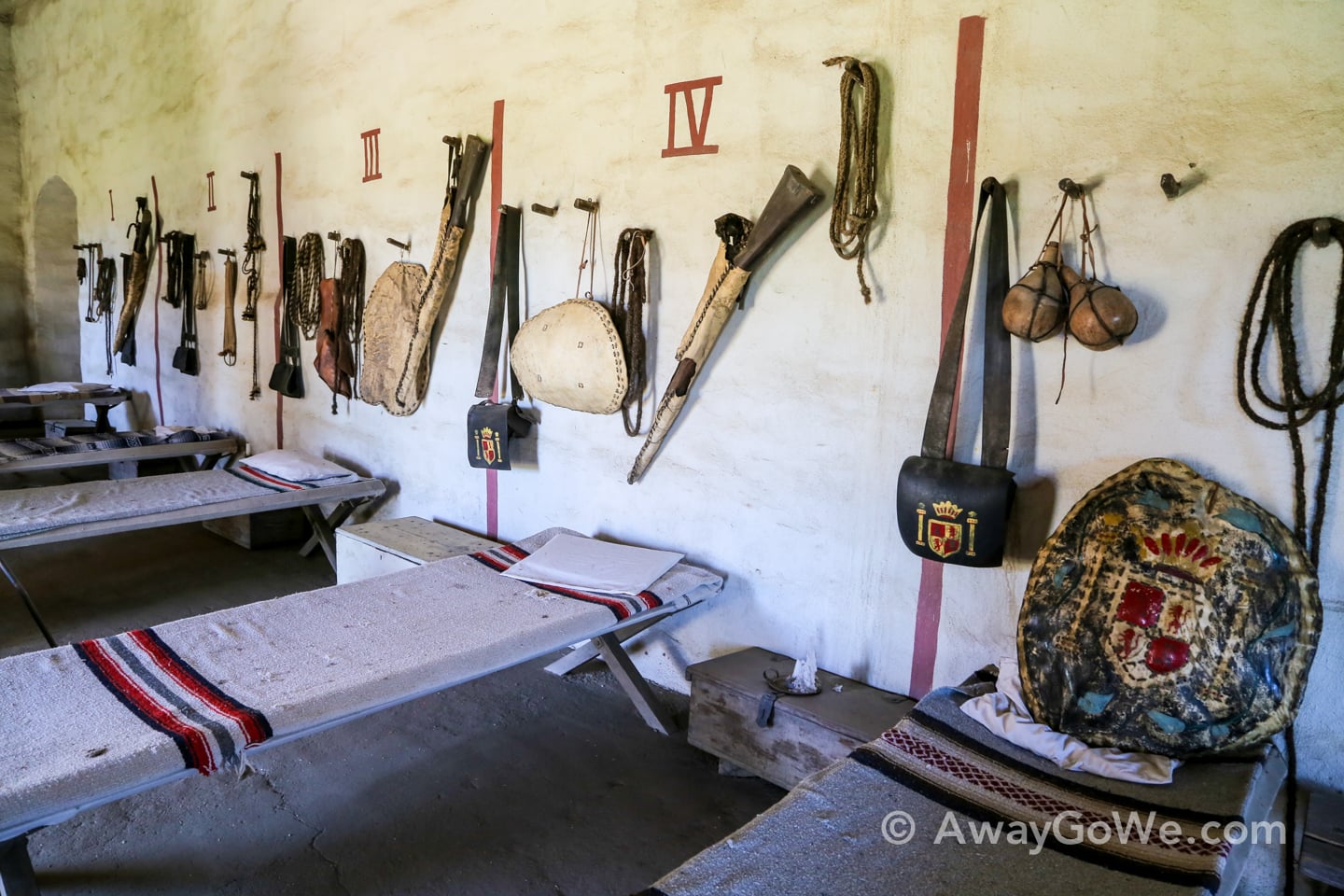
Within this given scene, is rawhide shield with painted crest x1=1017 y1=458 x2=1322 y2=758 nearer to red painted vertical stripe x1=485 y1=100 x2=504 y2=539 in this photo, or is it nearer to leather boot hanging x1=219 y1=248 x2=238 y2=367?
red painted vertical stripe x1=485 y1=100 x2=504 y2=539

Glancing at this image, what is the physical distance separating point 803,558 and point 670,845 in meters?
0.91

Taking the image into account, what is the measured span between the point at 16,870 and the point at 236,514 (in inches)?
98.6

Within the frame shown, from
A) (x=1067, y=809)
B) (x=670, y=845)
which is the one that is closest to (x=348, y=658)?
(x=670, y=845)

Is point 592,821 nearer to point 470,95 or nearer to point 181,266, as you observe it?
point 470,95

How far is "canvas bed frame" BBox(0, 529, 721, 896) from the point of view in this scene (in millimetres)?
1496

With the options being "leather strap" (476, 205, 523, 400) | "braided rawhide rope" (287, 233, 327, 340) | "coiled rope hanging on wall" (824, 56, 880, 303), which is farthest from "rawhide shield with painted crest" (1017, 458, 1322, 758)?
"braided rawhide rope" (287, 233, 327, 340)

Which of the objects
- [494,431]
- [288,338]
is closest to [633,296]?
[494,431]

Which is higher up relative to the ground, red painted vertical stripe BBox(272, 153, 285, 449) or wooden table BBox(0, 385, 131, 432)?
red painted vertical stripe BBox(272, 153, 285, 449)

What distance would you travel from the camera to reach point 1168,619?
1804 millimetres

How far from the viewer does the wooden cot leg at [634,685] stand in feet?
8.95

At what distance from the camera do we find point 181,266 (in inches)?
229

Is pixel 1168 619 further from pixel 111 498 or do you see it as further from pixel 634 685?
pixel 111 498

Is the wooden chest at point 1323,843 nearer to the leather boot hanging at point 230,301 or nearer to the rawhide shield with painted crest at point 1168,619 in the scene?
the rawhide shield with painted crest at point 1168,619

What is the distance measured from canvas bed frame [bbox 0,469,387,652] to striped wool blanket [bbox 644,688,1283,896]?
2937 millimetres
